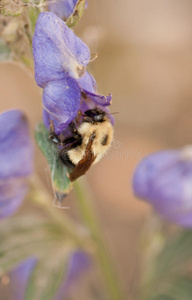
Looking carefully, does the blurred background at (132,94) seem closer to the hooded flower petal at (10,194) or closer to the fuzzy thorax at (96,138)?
the hooded flower petal at (10,194)

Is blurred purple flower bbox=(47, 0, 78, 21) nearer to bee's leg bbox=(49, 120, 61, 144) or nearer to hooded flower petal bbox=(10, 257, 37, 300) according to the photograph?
bee's leg bbox=(49, 120, 61, 144)

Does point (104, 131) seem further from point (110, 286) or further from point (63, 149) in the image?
point (110, 286)

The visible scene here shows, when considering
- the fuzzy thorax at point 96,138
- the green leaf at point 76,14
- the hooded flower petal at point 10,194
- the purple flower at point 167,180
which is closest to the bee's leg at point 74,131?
the fuzzy thorax at point 96,138

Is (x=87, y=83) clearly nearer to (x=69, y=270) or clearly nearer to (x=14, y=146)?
(x=14, y=146)

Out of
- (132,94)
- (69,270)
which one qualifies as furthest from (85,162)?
(132,94)

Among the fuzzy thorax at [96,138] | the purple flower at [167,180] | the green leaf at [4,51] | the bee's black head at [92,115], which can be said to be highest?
the green leaf at [4,51]
